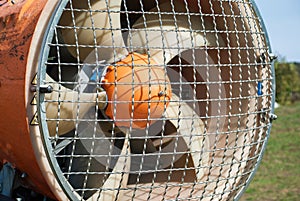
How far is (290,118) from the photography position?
971 cm

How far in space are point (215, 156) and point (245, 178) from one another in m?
0.17

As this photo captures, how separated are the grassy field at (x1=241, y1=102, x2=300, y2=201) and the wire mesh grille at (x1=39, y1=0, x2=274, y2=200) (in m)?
2.33

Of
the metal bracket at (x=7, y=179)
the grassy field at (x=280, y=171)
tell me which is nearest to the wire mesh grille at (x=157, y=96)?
the metal bracket at (x=7, y=179)

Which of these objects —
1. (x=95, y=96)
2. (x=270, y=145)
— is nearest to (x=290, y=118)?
(x=270, y=145)

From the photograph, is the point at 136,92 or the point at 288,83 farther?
the point at 288,83

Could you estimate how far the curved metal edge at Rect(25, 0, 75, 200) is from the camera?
5.48 feet

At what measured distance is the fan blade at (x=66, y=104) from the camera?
1852mm

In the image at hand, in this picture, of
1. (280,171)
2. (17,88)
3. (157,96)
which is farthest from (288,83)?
(17,88)

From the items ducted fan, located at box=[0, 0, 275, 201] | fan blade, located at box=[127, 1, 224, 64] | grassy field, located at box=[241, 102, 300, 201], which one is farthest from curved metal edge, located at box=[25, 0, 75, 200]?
grassy field, located at box=[241, 102, 300, 201]

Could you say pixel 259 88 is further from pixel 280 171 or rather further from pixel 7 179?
pixel 280 171

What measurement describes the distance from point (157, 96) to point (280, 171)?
393 cm

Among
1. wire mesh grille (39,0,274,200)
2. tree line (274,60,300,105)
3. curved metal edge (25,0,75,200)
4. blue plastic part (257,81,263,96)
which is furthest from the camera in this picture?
tree line (274,60,300,105)

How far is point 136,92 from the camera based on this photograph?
1975mm

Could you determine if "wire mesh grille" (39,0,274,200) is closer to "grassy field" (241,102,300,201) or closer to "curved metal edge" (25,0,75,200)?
"curved metal edge" (25,0,75,200)
